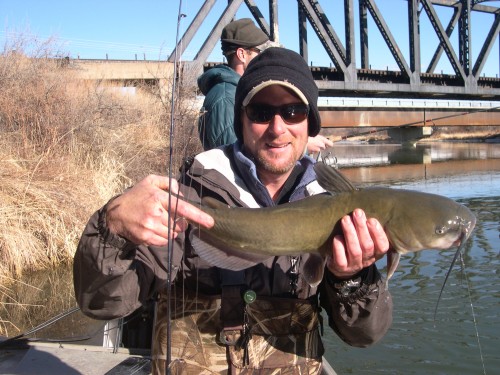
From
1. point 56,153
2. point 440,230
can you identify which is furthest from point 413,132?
point 440,230

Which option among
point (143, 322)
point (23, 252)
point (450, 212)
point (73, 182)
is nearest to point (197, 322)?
point (450, 212)

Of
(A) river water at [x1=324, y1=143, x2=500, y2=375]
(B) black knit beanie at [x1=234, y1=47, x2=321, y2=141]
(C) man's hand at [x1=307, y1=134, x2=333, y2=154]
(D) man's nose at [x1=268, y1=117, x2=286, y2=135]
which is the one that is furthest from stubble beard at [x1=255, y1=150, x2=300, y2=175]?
(A) river water at [x1=324, y1=143, x2=500, y2=375]

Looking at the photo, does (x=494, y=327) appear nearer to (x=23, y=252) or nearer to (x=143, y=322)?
(x=143, y=322)

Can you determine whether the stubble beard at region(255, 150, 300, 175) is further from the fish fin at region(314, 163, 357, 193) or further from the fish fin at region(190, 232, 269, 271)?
the fish fin at region(190, 232, 269, 271)

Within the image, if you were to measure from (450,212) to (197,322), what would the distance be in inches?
48.4

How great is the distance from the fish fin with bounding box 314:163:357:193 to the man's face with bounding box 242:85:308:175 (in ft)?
1.05

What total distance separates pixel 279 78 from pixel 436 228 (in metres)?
1.03

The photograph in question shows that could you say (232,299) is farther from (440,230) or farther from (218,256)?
(440,230)

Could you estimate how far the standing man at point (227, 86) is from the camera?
4160 millimetres

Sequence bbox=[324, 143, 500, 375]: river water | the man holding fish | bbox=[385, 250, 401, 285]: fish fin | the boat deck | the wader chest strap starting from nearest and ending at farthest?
the man holding fish < bbox=[385, 250, 401, 285]: fish fin < the wader chest strap < the boat deck < bbox=[324, 143, 500, 375]: river water

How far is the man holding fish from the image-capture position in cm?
198

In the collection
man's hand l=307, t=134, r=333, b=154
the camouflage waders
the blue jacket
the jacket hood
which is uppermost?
the jacket hood

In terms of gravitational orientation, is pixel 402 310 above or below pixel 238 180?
below

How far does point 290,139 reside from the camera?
8.46 ft
